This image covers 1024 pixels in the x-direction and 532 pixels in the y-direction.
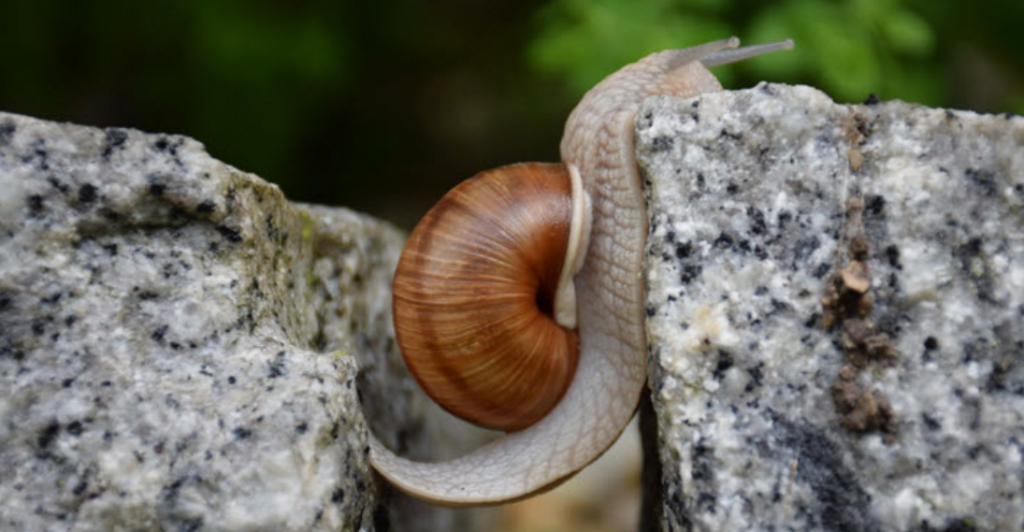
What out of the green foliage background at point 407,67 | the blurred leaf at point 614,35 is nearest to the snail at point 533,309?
the blurred leaf at point 614,35

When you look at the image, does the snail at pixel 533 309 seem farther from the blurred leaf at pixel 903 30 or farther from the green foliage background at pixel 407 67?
the blurred leaf at pixel 903 30

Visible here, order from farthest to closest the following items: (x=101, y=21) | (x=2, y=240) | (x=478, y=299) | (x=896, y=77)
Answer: (x=101, y=21) < (x=896, y=77) < (x=478, y=299) < (x=2, y=240)

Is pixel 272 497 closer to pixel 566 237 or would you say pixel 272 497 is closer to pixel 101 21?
pixel 566 237

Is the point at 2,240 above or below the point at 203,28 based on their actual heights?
below

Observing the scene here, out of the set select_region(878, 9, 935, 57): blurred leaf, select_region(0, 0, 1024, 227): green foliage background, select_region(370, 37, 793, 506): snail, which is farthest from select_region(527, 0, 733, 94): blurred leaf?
select_region(370, 37, 793, 506): snail

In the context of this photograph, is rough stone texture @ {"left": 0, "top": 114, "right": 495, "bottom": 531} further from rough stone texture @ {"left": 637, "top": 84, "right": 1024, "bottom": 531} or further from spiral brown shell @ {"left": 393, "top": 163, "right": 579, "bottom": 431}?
rough stone texture @ {"left": 637, "top": 84, "right": 1024, "bottom": 531}

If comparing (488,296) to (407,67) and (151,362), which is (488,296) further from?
(407,67)

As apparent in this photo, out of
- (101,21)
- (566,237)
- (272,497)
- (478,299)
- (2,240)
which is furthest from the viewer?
(101,21)

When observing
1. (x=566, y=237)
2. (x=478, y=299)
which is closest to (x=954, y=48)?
(x=566, y=237)

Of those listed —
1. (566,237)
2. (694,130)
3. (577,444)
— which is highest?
(694,130)
